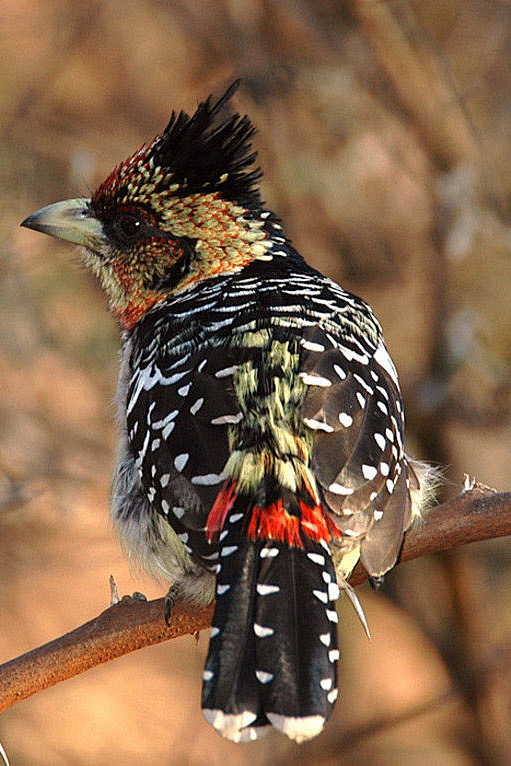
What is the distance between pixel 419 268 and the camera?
270 inches

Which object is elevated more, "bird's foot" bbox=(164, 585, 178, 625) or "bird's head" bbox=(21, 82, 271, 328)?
"bird's head" bbox=(21, 82, 271, 328)

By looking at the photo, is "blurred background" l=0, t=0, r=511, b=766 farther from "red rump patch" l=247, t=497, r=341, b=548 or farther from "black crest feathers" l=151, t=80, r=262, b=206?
"red rump patch" l=247, t=497, r=341, b=548

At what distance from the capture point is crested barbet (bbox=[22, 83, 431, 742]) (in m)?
2.88

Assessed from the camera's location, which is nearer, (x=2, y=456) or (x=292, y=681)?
(x=292, y=681)

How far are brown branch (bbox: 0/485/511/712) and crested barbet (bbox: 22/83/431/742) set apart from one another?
8 cm

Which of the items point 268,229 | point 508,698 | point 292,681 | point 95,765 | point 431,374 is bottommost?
point 508,698

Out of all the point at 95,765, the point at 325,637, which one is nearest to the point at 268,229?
the point at 325,637

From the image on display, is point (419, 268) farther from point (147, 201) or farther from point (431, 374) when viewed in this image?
point (147, 201)

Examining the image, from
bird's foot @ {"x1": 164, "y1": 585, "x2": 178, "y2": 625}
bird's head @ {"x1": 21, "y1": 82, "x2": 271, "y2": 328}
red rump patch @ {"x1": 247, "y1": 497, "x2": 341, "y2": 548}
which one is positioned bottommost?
bird's foot @ {"x1": 164, "y1": 585, "x2": 178, "y2": 625}

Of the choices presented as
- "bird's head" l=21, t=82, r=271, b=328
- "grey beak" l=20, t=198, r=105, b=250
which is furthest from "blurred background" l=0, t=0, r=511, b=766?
"bird's head" l=21, t=82, r=271, b=328

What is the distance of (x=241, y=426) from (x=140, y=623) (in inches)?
30.1

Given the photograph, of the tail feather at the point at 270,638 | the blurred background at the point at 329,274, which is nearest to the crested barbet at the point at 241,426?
the tail feather at the point at 270,638

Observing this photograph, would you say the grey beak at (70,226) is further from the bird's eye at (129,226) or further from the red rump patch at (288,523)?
the red rump patch at (288,523)

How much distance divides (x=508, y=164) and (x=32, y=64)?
3422 millimetres
